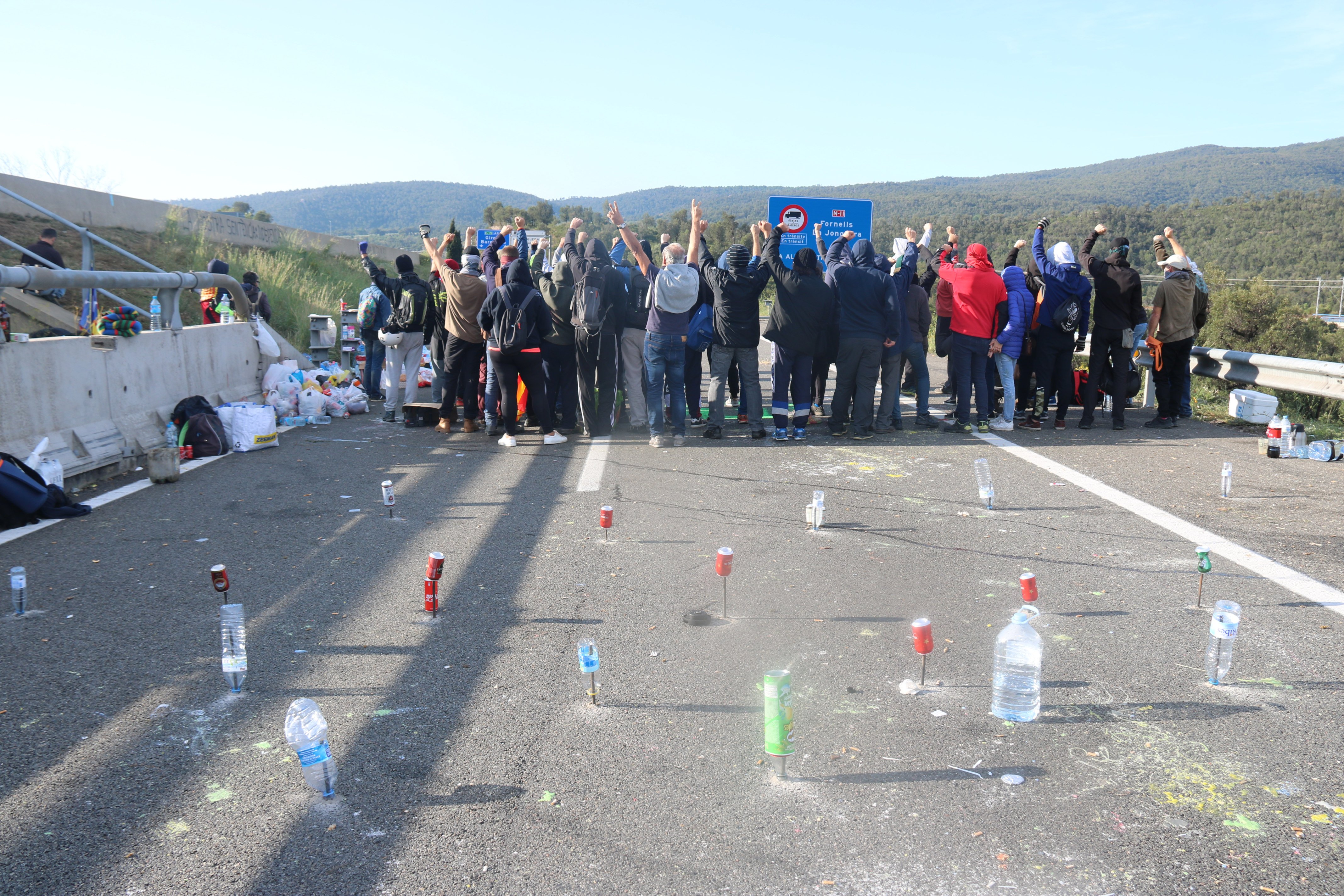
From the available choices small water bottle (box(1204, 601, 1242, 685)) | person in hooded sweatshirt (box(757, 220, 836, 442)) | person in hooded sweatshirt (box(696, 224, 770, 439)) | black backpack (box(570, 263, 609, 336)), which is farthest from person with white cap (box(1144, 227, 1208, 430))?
small water bottle (box(1204, 601, 1242, 685))

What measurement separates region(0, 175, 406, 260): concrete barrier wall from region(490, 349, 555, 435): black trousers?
1122 cm

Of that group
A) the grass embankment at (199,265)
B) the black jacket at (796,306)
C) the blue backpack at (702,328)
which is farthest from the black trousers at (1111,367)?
the grass embankment at (199,265)

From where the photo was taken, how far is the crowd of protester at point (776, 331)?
10.9 meters

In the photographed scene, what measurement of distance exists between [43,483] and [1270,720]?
8.48 metres

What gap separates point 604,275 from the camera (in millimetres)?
10992

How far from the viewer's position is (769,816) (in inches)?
132

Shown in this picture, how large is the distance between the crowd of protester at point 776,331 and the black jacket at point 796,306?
19 mm

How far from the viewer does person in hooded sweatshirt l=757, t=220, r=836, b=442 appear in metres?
10.8

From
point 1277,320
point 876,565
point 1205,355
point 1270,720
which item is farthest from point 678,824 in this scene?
point 1277,320

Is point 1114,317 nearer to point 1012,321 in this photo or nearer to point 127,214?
point 1012,321

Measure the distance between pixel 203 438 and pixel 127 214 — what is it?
2226 cm

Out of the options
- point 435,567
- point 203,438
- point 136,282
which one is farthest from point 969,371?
point 136,282

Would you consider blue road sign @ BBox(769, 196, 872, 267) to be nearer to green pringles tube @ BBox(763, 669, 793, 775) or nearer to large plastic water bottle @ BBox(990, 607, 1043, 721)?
large plastic water bottle @ BBox(990, 607, 1043, 721)

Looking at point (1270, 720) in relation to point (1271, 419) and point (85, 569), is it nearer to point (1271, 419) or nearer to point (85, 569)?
point (85, 569)
